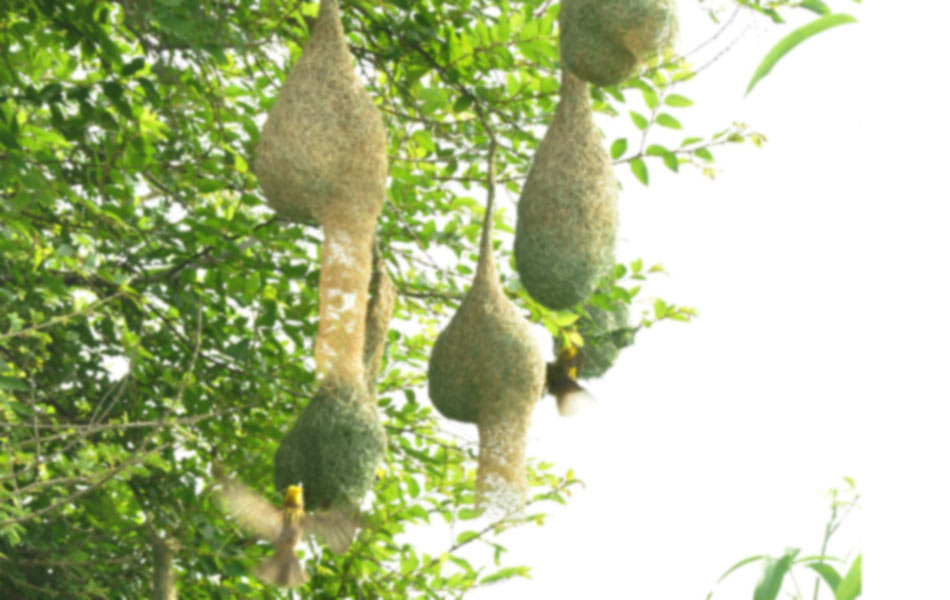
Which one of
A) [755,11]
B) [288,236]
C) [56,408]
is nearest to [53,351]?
[56,408]

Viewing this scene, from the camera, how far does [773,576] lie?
616 millimetres

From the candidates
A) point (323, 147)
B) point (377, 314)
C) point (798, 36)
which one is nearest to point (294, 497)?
point (377, 314)

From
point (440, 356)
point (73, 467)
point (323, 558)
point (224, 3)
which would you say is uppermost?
point (224, 3)

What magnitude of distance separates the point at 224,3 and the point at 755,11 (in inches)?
39.2

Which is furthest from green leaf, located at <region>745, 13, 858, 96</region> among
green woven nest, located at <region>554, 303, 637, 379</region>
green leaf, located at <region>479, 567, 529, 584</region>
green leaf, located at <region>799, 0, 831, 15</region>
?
green leaf, located at <region>479, 567, 529, 584</region>

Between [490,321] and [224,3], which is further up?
[224,3]

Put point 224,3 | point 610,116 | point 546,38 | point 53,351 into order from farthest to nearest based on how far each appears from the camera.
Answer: point 53,351 < point 610,116 < point 546,38 < point 224,3

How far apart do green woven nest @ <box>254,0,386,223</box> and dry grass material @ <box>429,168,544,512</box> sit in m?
0.33

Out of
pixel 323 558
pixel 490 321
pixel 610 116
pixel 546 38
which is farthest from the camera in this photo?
pixel 323 558

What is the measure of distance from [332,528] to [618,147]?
36.2 inches

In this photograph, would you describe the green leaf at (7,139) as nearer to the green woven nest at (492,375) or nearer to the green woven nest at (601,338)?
the green woven nest at (492,375)

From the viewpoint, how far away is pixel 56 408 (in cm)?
267

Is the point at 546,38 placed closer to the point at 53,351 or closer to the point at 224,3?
the point at 224,3

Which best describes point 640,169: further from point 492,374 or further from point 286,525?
point 286,525
